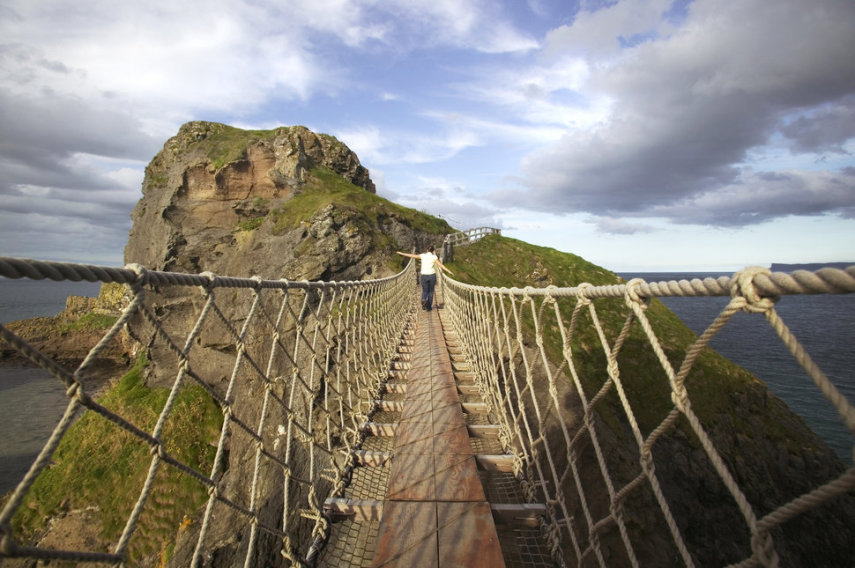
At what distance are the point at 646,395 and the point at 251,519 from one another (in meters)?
13.2

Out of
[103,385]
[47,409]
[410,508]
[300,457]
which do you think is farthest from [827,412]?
[47,409]

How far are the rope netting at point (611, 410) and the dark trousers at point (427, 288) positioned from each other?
1.71 ft

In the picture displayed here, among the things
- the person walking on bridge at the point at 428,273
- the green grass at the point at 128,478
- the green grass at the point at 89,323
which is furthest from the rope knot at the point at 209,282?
the green grass at the point at 89,323

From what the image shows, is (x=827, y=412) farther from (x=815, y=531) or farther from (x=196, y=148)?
(x=196, y=148)

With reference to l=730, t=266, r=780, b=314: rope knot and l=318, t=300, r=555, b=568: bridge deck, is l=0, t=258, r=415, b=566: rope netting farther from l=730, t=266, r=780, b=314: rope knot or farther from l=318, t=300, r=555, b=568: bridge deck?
l=730, t=266, r=780, b=314: rope knot

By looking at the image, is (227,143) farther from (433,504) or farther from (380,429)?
(433,504)

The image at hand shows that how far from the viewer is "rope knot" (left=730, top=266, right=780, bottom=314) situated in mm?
857

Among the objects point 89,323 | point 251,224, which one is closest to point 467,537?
point 251,224

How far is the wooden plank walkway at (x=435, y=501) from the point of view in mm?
1656

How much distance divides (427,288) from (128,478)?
14384mm

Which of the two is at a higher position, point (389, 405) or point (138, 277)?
point (138, 277)

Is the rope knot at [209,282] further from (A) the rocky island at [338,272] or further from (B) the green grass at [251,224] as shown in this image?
(B) the green grass at [251,224]

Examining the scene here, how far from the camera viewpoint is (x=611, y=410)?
10.7 m

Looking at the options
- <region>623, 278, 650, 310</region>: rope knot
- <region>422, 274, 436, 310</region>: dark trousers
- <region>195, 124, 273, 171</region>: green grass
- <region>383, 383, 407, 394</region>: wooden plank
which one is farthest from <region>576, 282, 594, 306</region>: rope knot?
<region>195, 124, 273, 171</region>: green grass
